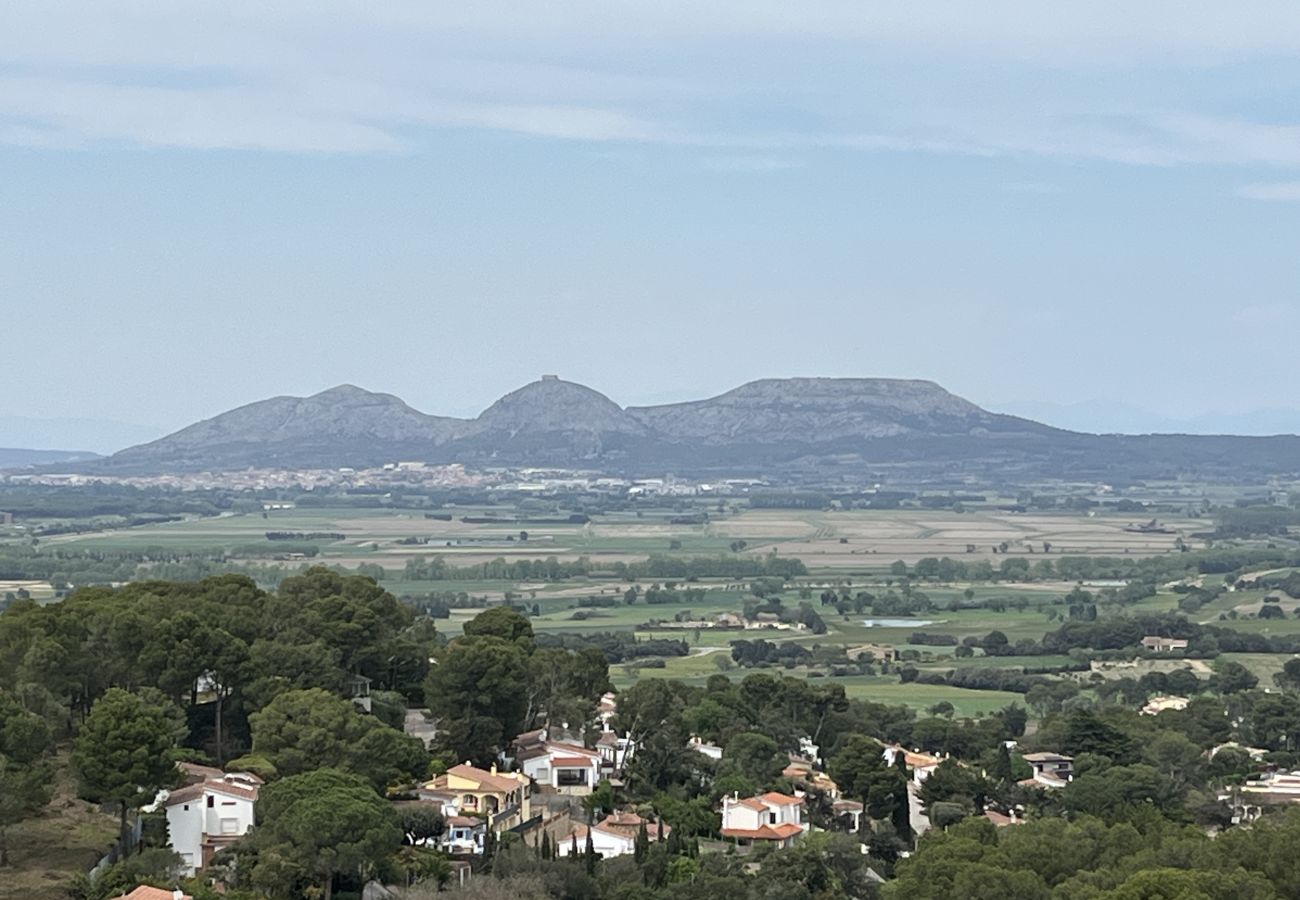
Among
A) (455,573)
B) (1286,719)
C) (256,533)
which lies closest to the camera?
(1286,719)

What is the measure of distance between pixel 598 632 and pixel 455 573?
30991 mm

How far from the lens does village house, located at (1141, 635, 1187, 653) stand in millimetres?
78688

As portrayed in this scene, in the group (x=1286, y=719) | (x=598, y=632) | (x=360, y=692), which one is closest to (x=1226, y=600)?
(x=598, y=632)

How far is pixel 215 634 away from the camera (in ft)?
127

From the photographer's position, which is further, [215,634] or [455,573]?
[455,573]

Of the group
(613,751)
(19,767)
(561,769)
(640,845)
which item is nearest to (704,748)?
(613,751)

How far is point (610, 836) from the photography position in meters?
36.3

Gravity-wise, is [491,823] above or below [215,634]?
below

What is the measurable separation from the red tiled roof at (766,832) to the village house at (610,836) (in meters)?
1.62

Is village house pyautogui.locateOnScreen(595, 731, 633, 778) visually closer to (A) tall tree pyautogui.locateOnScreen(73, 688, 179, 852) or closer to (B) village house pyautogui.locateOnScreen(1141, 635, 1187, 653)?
(A) tall tree pyautogui.locateOnScreen(73, 688, 179, 852)

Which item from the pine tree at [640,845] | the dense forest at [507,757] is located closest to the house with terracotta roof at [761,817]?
the dense forest at [507,757]

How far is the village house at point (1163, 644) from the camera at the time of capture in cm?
7869

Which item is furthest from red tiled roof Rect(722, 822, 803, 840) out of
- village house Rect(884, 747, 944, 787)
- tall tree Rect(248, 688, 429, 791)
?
tall tree Rect(248, 688, 429, 791)

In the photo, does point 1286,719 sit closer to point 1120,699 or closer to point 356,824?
point 1120,699
